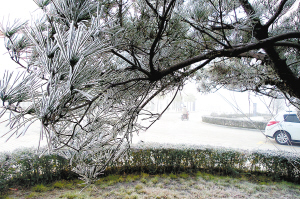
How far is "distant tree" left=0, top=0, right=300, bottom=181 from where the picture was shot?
0.63 meters

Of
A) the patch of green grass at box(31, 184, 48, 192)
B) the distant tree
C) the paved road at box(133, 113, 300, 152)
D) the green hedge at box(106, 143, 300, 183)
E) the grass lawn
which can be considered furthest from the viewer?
the paved road at box(133, 113, 300, 152)

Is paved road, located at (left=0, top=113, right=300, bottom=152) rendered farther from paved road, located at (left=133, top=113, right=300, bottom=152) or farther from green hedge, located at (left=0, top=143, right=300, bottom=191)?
green hedge, located at (left=0, top=143, right=300, bottom=191)

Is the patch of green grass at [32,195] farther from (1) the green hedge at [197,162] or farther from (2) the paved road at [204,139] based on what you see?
(2) the paved road at [204,139]

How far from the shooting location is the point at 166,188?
3.42 meters

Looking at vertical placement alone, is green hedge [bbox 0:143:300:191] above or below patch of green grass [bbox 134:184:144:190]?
above

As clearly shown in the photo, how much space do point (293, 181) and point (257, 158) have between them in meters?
0.79

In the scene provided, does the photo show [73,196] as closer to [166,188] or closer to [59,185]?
[59,185]

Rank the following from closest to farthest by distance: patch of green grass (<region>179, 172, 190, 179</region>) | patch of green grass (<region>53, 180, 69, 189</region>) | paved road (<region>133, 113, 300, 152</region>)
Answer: patch of green grass (<region>53, 180, 69, 189</region>) < patch of green grass (<region>179, 172, 190, 179</region>) < paved road (<region>133, 113, 300, 152</region>)

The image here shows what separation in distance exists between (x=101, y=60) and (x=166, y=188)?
3195 millimetres

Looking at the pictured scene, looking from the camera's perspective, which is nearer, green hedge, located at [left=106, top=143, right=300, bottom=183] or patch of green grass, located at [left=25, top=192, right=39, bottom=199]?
patch of green grass, located at [left=25, top=192, right=39, bottom=199]

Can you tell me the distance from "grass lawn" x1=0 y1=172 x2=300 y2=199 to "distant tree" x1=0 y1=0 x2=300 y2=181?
6.65 feet

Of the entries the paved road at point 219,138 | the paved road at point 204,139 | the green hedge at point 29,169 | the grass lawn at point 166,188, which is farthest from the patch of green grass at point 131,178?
the paved road at point 219,138

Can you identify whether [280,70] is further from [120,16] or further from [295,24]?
[120,16]

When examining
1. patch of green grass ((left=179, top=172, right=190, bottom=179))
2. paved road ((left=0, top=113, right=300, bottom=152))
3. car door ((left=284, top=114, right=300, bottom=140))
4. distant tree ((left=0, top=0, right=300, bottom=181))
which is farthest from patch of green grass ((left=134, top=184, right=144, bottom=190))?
car door ((left=284, top=114, right=300, bottom=140))
